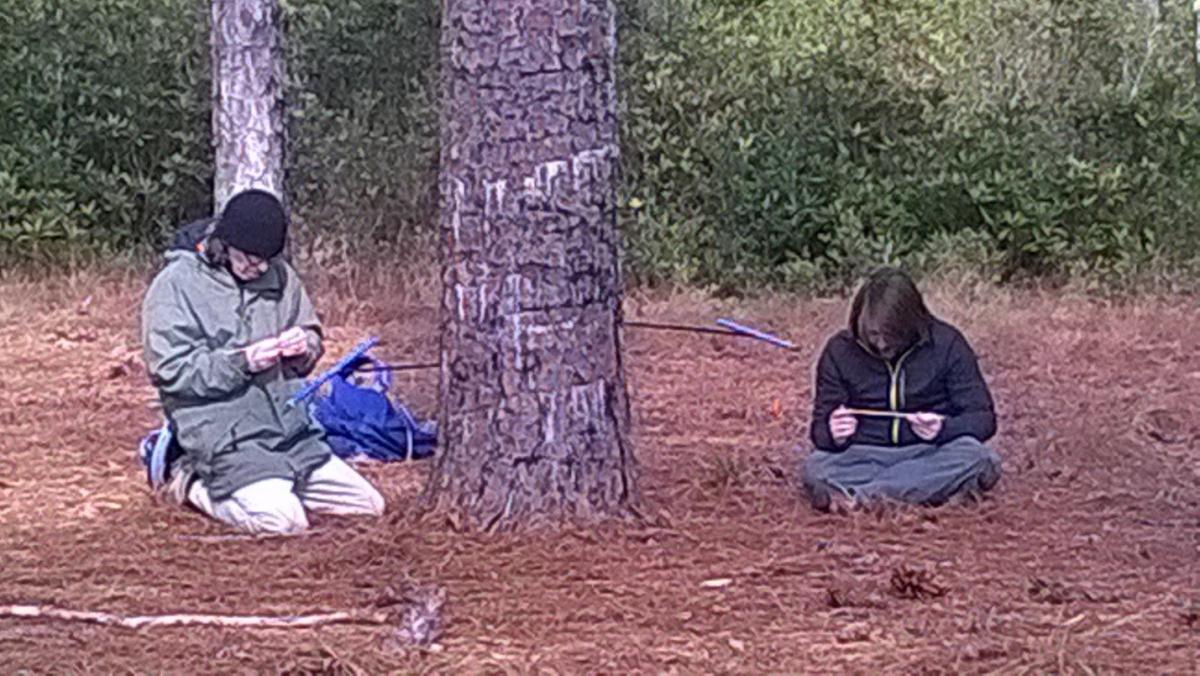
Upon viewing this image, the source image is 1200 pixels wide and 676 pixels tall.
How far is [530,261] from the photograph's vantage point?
20.0 feet

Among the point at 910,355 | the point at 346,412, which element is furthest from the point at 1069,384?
the point at 346,412

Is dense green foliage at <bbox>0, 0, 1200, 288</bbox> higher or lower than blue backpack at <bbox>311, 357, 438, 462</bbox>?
higher

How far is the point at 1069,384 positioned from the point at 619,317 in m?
4.14

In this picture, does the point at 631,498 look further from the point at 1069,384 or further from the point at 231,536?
the point at 1069,384

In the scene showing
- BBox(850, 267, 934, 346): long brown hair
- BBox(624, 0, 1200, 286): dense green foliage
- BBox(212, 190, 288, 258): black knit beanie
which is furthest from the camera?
BBox(624, 0, 1200, 286): dense green foliage

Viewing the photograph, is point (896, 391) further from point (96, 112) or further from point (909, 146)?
point (96, 112)

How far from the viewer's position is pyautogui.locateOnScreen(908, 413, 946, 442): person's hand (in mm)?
6781

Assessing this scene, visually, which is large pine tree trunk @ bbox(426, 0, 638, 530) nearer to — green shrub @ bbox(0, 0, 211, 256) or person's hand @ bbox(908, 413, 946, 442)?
person's hand @ bbox(908, 413, 946, 442)

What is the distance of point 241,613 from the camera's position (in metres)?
5.34

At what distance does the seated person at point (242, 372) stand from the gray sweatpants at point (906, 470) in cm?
156

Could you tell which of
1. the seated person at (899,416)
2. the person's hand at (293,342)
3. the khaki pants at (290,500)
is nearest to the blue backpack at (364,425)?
the khaki pants at (290,500)

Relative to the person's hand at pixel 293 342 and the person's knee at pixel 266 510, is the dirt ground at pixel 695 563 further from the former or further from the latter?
the person's hand at pixel 293 342

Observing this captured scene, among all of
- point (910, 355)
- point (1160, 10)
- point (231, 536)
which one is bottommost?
point (231, 536)

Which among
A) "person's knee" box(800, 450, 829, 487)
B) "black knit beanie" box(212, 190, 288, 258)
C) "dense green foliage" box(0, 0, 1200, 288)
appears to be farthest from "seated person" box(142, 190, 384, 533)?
"dense green foliage" box(0, 0, 1200, 288)
